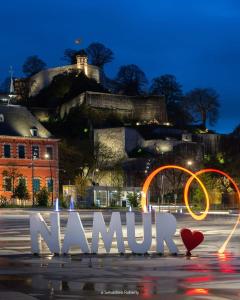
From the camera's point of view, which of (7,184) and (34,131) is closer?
(7,184)

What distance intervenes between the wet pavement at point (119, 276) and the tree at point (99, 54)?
155560mm

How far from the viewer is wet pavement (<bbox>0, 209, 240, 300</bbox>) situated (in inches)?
492

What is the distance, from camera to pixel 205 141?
460 ft

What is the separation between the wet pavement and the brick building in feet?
215

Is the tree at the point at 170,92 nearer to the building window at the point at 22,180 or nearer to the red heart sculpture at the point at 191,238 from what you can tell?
the building window at the point at 22,180

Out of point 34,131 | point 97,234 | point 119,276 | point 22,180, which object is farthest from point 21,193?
point 119,276

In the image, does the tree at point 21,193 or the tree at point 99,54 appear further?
the tree at point 99,54

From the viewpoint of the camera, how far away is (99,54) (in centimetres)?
17588

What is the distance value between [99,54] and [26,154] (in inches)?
3578

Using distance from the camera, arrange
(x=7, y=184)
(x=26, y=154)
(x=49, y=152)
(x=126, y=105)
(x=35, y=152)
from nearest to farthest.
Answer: (x=7, y=184) < (x=26, y=154) < (x=35, y=152) < (x=49, y=152) < (x=126, y=105)

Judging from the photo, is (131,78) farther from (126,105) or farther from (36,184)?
(36,184)

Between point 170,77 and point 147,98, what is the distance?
32.2 m

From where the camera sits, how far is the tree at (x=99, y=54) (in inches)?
6895

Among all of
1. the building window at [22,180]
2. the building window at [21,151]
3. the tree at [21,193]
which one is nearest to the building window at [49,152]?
the building window at [21,151]
